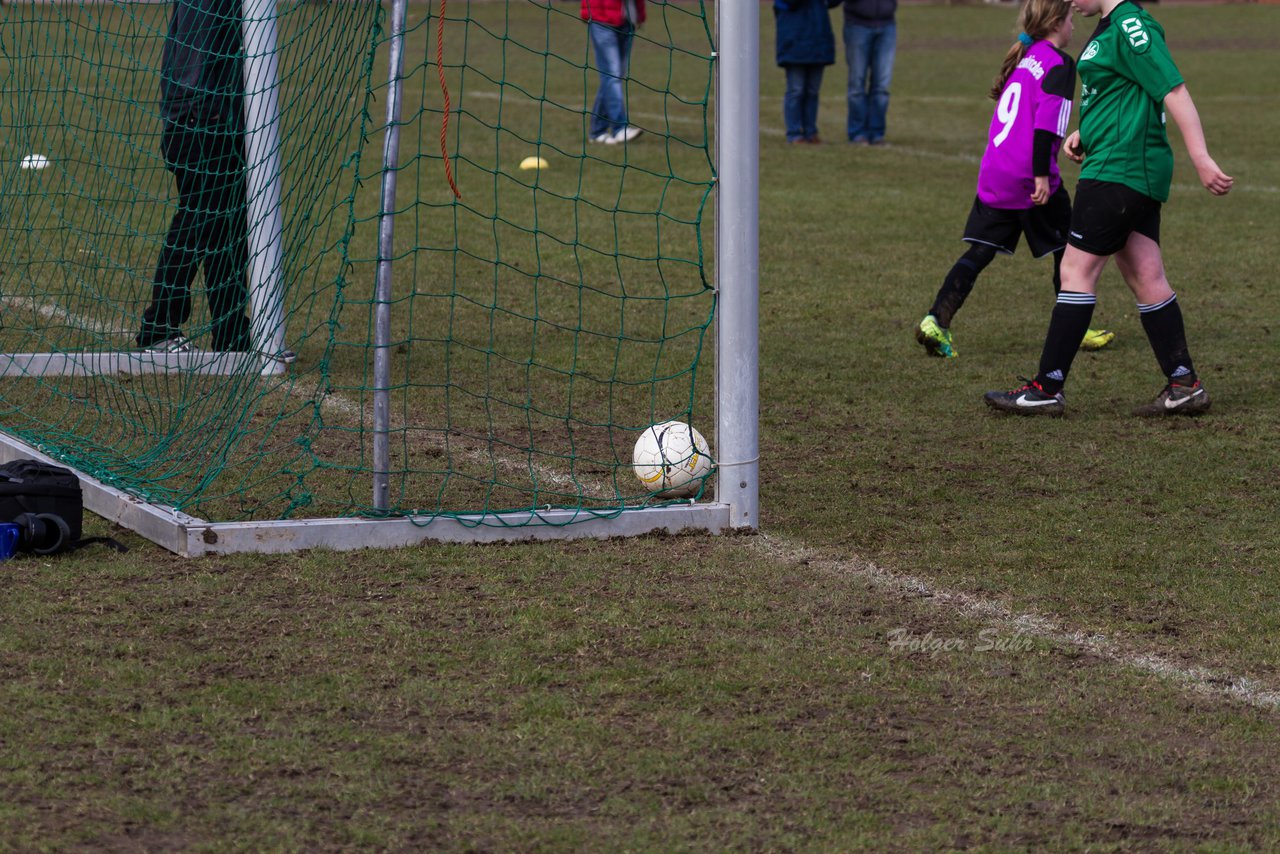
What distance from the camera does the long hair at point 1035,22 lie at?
677 cm

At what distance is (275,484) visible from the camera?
514 centimetres

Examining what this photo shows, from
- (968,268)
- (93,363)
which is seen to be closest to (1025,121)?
(968,268)

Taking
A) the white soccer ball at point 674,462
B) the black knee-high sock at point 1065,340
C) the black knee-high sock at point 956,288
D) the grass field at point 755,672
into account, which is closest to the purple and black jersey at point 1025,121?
the black knee-high sock at point 956,288

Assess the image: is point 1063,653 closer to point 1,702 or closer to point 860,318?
point 1,702

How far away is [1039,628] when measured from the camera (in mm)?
3988

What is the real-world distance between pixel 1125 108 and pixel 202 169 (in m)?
3.57

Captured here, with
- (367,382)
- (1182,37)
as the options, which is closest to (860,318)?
(367,382)

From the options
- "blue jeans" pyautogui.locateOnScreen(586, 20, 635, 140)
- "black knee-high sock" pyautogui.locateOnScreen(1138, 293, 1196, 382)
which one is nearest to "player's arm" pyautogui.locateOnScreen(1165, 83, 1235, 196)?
"black knee-high sock" pyautogui.locateOnScreen(1138, 293, 1196, 382)

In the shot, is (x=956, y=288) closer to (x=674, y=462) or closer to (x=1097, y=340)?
(x=1097, y=340)

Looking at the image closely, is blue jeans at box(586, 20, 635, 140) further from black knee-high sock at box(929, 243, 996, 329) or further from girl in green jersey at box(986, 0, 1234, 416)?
girl in green jersey at box(986, 0, 1234, 416)

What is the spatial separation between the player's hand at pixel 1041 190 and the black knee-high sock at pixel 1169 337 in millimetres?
712

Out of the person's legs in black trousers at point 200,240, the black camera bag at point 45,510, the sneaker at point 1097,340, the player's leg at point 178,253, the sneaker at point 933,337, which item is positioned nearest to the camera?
the black camera bag at point 45,510

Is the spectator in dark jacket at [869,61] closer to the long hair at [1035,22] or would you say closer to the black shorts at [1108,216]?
the long hair at [1035,22]

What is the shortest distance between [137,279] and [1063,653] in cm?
516
